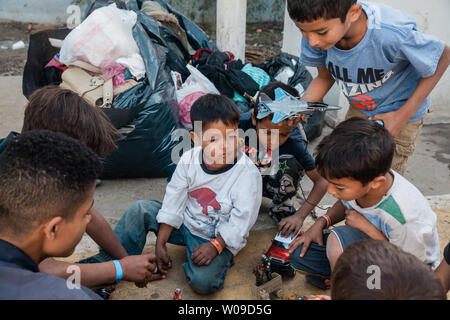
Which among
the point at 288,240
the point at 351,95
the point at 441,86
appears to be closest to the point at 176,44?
the point at 351,95

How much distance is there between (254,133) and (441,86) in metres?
2.98

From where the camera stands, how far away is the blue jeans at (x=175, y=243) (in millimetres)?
1933

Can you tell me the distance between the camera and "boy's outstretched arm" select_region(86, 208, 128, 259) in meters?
1.88

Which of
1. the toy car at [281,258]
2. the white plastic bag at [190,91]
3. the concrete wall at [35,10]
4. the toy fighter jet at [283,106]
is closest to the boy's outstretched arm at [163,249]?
the toy car at [281,258]

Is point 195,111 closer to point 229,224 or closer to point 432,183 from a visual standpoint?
point 229,224

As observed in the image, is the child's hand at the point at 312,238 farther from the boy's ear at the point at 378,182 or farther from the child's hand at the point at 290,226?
the boy's ear at the point at 378,182

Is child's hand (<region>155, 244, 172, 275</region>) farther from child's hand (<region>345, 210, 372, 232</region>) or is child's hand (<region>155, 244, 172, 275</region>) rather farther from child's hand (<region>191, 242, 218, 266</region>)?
child's hand (<region>345, 210, 372, 232</region>)

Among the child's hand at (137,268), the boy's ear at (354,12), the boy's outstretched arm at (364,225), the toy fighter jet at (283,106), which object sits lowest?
the child's hand at (137,268)

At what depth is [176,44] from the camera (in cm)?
362

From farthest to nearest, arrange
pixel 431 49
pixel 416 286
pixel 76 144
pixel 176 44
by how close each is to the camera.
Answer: pixel 176 44 → pixel 431 49 → pixel 76 144 → pixel 416 286

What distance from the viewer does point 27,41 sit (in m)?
6.49

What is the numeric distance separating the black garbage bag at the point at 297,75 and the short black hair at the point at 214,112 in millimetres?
1590

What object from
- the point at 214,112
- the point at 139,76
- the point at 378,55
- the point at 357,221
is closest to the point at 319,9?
the point at 378,55

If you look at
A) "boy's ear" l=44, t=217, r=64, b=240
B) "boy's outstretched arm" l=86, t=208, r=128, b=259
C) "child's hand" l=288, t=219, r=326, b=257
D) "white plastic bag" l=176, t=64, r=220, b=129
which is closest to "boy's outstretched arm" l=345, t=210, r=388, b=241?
"child's hand" l=288, t=219, r=326, b=257
